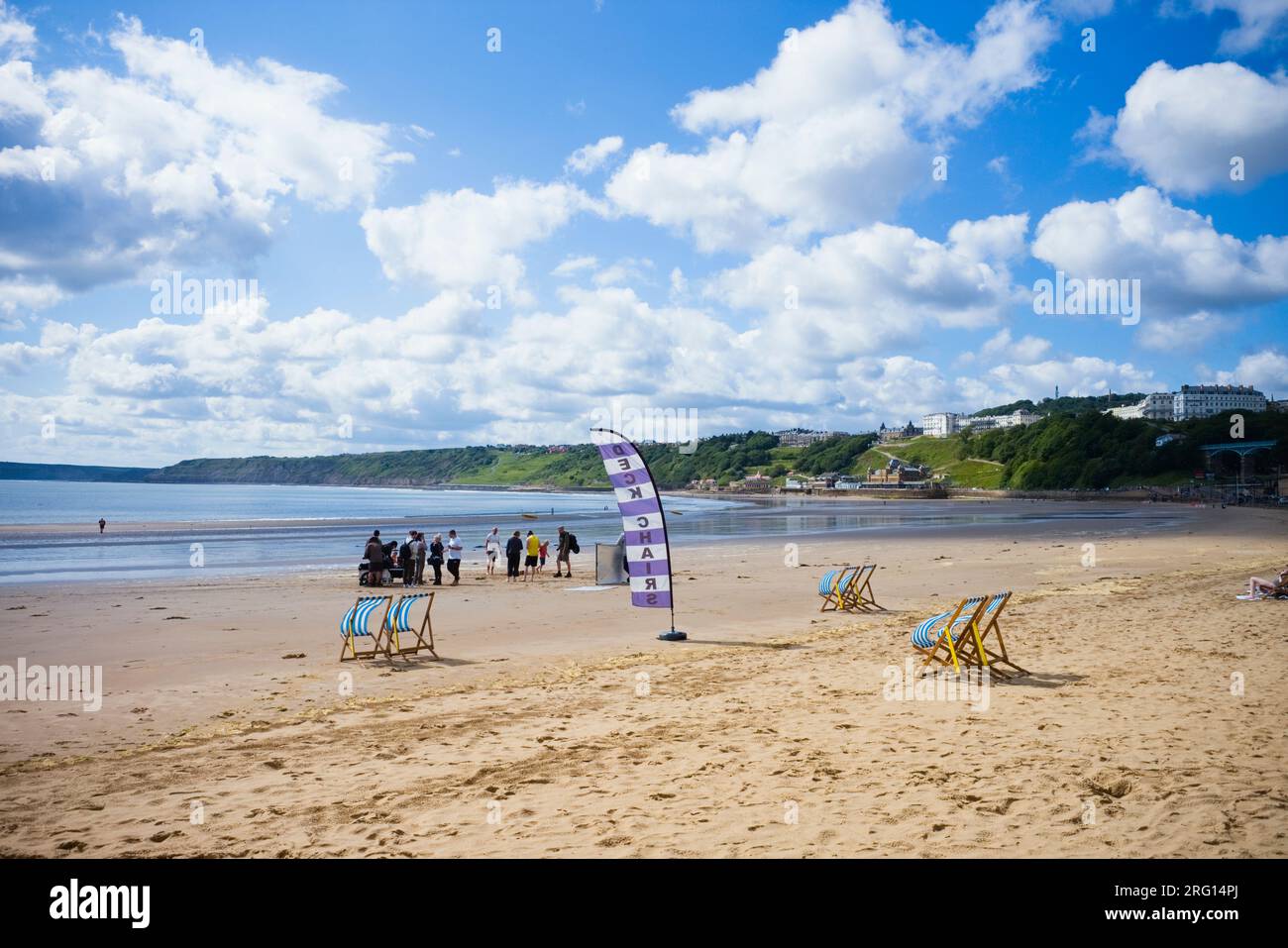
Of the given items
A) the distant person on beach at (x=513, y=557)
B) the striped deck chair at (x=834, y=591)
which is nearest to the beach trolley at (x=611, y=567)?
the distant person on beach at (x=513, y=557)

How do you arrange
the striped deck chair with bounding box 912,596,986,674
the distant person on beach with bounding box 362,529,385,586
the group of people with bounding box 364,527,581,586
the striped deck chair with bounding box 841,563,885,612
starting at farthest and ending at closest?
1. the group of people with bounding box 364,527,581,586
2. the distant person on beach with bounding box 362,529,385,586
3. the striped deck chair with bounding box 841,563,885,612
4. the striped deck chair with bounding box 912,596,986,674

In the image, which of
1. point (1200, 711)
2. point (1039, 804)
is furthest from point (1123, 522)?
point (1039, 804)

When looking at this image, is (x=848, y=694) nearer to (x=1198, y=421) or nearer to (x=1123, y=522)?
(x=1123, y=522)

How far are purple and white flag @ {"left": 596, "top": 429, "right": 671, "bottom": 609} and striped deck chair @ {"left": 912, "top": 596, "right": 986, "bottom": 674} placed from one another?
425 centimetres

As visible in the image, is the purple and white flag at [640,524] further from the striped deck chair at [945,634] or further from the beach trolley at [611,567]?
the beach trolley at [611,567]

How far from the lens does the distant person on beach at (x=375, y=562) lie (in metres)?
21.1

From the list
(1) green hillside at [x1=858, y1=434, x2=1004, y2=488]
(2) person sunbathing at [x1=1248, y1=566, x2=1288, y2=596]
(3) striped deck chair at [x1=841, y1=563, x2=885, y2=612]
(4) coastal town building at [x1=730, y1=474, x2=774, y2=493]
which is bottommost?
(3) striped deck chair at [x1=841, y1=563, x2=885, y2=612]

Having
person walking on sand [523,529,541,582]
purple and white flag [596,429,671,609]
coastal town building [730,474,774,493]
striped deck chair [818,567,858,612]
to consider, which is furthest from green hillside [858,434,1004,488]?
purple and white flag [596,429,671,609]

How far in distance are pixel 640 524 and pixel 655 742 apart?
6330 mm

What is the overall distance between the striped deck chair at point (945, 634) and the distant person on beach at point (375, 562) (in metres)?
15.1

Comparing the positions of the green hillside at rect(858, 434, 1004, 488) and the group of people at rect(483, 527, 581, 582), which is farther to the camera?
the green hillside at rect(858, 434, 1004, 488)

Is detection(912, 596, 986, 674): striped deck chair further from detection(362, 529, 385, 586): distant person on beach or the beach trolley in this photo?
detection(362, 529, 385, 586): distant person on beach

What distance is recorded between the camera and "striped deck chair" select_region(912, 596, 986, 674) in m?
9.59
